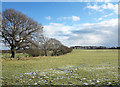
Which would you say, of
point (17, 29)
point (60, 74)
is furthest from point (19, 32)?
point (60, 74)

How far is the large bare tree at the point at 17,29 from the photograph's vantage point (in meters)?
12.1

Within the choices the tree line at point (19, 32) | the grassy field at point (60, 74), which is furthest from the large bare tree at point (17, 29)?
the grassy field at point (60, 74)

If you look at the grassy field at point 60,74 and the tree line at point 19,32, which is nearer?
the grassy field at point 60,74

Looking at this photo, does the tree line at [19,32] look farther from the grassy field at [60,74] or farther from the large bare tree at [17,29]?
the grassy field at [60,74]

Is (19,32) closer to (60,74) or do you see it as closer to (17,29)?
(17,29)

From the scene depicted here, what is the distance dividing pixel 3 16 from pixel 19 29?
2.17 meters

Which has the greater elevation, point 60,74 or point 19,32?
point 19,32

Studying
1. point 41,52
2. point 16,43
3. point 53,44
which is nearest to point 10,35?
point 16,43

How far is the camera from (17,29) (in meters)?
12.4

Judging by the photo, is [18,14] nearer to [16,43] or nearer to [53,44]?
[16,43]

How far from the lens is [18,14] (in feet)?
39.6

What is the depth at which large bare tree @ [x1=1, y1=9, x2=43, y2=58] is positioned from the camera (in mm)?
12102

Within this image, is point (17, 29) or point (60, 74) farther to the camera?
point (17, 29)

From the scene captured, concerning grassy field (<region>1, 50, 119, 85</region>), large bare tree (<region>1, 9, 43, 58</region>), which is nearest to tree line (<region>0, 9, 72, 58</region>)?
large bare tree (<region>1, 9, 43, 58</region>)
